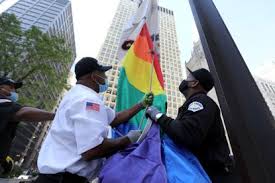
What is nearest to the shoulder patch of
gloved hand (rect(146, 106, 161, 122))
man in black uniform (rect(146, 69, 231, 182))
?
man in black uniform (rect(146, 69, 231, 182))

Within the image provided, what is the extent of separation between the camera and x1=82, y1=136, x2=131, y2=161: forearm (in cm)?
161

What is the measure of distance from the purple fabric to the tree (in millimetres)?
13139

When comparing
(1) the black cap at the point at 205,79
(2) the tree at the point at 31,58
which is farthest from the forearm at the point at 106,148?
(2) the tree at the point at 31,58

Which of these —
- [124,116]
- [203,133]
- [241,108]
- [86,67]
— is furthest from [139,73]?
[241,108]

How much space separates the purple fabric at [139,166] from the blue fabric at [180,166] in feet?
0.18

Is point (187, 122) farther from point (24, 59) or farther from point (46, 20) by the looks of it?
point (46, 20)

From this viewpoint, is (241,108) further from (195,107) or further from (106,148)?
(106,148)

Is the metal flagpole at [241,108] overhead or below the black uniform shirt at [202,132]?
overhead

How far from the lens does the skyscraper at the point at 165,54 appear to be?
6141cm

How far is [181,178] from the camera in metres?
1.31

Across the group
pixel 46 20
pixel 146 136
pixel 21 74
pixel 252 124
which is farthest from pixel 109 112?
pixel 46 20

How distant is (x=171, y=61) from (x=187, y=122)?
2762 inches

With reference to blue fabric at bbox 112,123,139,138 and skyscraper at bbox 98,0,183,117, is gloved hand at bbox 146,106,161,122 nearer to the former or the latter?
blue fabric at bbox 112,123,139,138

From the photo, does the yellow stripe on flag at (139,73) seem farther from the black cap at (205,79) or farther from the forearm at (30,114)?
the forearm at (30,114)
